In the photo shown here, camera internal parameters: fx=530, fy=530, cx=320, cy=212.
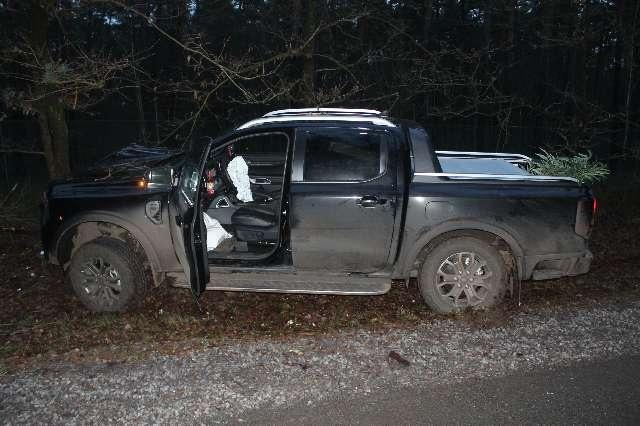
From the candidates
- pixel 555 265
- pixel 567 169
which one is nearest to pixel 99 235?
pixel 555 265

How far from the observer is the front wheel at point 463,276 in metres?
4.98

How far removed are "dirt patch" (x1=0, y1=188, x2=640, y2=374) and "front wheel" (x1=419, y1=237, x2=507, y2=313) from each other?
0.15m

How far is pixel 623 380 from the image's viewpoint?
3.86 meters

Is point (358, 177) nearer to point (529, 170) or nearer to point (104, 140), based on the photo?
point (529, 170)

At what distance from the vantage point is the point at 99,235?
5.29 metres

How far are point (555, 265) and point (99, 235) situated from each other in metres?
4.45

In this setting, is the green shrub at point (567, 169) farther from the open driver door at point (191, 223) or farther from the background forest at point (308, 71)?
the open driver door at point (191, 223)

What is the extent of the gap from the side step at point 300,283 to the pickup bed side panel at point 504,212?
0.55 m

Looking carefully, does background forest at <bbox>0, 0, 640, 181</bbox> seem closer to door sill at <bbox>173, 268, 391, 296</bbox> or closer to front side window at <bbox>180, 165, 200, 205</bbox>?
front side window at <bbox>180, 165, 200, 205</bbox>

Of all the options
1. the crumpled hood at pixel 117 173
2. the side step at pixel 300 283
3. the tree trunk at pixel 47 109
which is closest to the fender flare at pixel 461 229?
the side step at pixel 300 283

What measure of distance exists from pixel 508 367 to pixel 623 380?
2.59 ft

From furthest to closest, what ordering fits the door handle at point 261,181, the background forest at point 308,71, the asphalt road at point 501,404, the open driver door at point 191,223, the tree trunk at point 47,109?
the background forest at point 308,71 → the tree trunk at point 47,109 → the door handle at point 261,181 → the open driver door at point 191,223 → the asphalt road at point 501,404

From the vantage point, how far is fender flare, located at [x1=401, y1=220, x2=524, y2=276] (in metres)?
A: 4.90

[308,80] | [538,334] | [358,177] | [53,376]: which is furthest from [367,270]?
[308,80]
